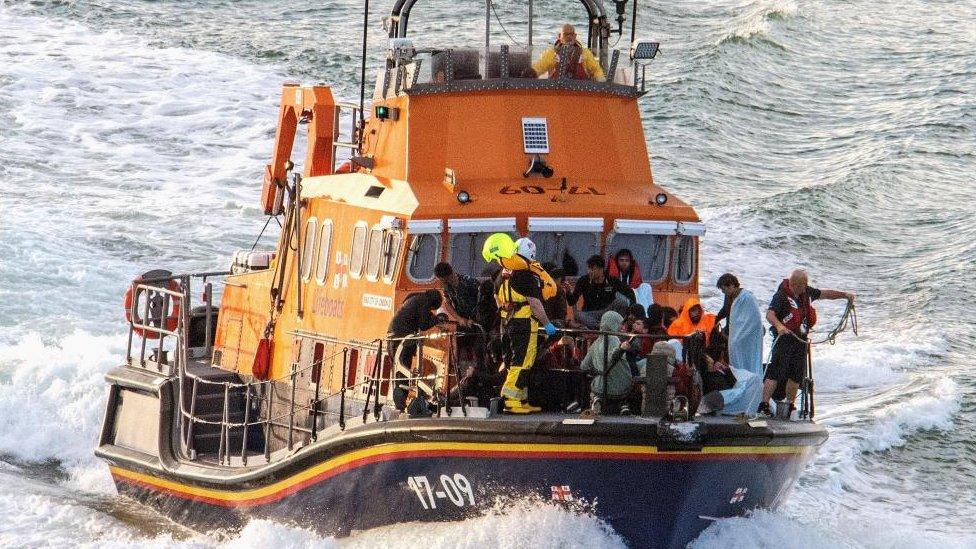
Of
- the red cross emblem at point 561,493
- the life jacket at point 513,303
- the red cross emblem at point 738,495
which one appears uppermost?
the life jacket at point 513,303

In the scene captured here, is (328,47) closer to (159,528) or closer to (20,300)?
(20,300)

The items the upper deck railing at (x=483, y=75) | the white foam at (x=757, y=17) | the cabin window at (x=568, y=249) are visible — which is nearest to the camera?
the cabin window at (x=568, y=249)

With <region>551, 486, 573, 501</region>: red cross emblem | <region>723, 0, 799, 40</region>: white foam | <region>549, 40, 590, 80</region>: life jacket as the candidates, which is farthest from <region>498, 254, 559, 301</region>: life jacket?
<region>723, 0, 799, 40</region>: white foam

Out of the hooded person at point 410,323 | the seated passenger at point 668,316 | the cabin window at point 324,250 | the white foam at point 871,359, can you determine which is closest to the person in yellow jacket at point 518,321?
the hooded person at point 410,323

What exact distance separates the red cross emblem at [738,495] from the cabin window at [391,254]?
113 inches

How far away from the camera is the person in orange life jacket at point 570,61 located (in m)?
11.6

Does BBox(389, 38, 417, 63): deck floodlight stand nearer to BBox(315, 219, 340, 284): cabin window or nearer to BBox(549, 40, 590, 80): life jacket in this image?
→ BBox(549, 40, 590, 80): life jacket

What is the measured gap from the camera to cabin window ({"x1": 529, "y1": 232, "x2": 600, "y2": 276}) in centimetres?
1106

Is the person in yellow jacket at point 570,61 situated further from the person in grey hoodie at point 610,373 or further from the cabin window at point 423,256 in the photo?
the person in grey hoodie at point 610,373

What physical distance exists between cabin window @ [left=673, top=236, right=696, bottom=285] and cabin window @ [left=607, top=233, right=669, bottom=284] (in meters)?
0.09

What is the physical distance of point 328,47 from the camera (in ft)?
102

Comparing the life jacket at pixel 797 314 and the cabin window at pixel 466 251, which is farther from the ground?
the cabin window at pixel 466 251

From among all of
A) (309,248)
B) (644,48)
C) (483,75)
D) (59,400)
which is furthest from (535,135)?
(59,400)

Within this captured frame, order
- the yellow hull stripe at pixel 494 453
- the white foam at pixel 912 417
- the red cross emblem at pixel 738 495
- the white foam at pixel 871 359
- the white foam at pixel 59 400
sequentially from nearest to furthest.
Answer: the yellow hull stripe at pixel 494 453 < the red cross emblem at pixel 738 495 < the white foam at pixel 59 400 < the white foam at pixel 912 417 < the white foam at pixel 871 359
